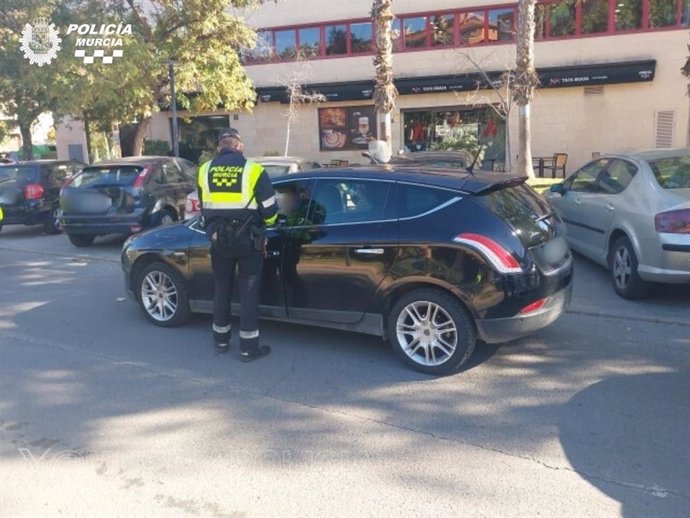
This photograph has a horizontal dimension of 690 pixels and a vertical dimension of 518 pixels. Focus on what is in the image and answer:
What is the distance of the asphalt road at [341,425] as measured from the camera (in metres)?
3.10

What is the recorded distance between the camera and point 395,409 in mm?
4086

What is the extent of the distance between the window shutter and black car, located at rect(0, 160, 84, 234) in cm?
1667

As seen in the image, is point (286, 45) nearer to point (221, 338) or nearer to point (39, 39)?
point (39, 39)

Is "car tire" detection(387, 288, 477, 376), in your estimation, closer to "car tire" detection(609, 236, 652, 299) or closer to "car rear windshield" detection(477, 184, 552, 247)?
"car rear windshield" detection(477, 184, 552, 247)

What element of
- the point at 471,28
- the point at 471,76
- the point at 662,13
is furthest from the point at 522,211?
the point at 471,28

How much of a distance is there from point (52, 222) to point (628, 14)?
17083 mm

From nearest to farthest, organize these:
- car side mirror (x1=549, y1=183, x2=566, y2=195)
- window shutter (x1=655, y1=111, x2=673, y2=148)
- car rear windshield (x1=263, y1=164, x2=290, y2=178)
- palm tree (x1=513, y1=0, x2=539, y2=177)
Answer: car side mirror (x1=549, y1=183, x2=566, y2=195) < car rear windshield (x1=263, y1=164, x2=290, y2=178) < palm tree (x1=513, y1=0, x2=539, y2=177) < window shutter (x1=655, y1=111, x2=673, y2=148)

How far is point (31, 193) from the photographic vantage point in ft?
39.2

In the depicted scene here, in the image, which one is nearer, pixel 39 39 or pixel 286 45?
pixel 39 39

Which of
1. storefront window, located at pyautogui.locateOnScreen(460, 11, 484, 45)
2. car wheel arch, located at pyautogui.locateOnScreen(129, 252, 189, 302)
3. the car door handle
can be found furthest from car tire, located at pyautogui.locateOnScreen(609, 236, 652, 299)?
storefront window, located at pyautogui.locateOnScreen(460, 11, 484, 45)

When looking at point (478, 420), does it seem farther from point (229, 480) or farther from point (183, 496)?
point (183, 496)

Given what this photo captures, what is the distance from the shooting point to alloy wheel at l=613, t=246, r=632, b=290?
6352 millimetres

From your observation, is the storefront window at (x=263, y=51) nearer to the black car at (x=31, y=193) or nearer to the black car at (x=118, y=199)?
the black car at (x=31, y=193)

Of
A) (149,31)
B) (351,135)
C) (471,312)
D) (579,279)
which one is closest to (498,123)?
(351,135)
